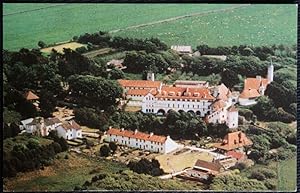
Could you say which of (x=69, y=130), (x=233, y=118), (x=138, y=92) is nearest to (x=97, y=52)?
(x=138, y=92)

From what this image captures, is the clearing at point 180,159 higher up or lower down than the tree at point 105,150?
lower down

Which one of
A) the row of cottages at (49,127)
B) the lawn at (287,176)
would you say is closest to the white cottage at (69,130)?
the row of cottages at (49,127)

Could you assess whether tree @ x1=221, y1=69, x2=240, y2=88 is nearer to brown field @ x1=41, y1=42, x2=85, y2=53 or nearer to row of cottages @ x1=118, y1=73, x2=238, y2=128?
row of cottages @ x1=118, y1=73, x2=238, y2=128

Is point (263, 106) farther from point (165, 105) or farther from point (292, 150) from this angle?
point (165, 105)

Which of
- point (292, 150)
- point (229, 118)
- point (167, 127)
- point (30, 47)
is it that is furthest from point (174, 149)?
point (30, 47)

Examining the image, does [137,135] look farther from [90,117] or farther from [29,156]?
[29,156]

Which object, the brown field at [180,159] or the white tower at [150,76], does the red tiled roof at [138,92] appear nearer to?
the white tower at [150,76]
